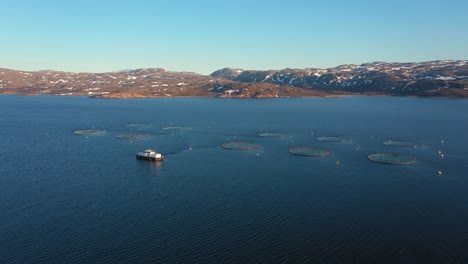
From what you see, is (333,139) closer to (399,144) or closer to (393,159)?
(399,144)

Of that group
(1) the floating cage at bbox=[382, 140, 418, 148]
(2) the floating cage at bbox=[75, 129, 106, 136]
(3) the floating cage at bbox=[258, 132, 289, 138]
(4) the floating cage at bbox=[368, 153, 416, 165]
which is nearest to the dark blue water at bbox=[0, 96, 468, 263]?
(4) the floating cage at bbox=[368, 153, 416, 165]

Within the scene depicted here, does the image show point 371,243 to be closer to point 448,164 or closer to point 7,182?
point 448,164

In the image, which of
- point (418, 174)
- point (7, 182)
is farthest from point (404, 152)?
point (7, 182)

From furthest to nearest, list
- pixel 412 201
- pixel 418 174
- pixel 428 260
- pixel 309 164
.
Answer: pixel 309 164, pixel 418 174, pixel 412 201, pixel 428 260

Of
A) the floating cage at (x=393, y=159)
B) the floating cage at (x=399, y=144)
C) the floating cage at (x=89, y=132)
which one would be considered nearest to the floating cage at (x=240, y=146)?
the floating cage at (x=393, y=159)

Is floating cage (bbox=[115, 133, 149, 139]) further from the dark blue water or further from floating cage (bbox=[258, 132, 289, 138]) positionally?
floating cage (bbox=[258, 132, 289, 138])

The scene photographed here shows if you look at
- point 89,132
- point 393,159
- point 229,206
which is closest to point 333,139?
point 393,159
